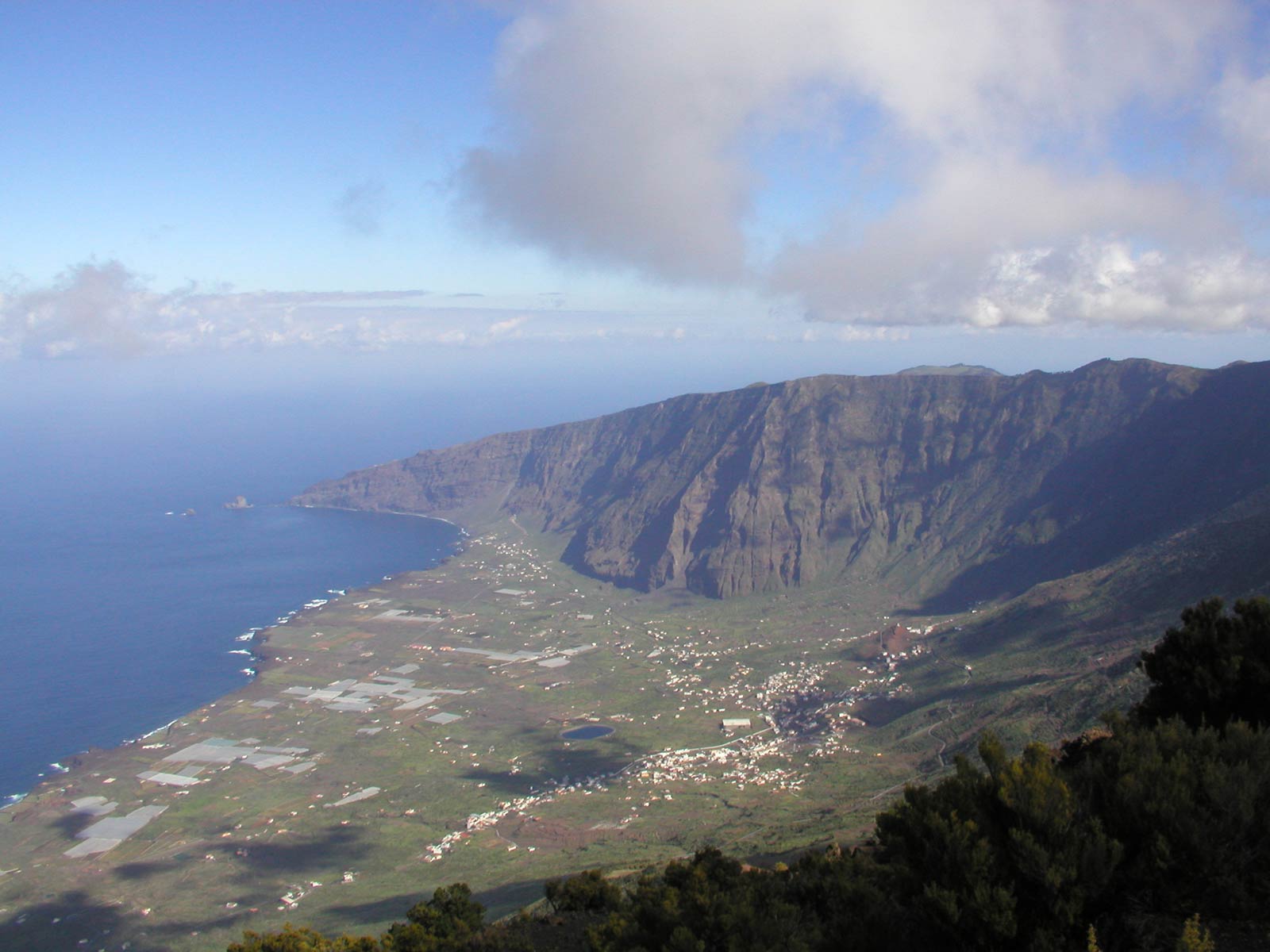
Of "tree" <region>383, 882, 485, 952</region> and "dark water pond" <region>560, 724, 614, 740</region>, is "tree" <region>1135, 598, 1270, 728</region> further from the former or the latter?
"dark water pond" <region>560, 724, 614, 740</region>

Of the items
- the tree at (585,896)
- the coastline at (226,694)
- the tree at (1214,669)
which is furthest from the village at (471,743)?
the tree at (1214,669)

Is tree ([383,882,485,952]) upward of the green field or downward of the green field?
upward

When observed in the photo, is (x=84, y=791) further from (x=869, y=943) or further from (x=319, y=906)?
(x=869, y=943)

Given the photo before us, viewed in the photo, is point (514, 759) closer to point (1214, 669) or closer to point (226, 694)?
point (226, 694)

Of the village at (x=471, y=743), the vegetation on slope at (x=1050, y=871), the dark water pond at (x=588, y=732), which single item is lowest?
the dark water pond at (x=588, y=732)

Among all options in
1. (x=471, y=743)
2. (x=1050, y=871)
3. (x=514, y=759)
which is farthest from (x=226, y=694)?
(x=1050, y=871)

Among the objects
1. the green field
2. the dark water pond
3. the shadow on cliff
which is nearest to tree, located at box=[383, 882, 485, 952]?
the green field

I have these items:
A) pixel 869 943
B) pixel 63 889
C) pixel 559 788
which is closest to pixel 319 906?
pixel 63 889

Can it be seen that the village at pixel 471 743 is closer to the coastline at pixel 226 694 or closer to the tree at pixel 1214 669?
the coastline at pixel 226 694
